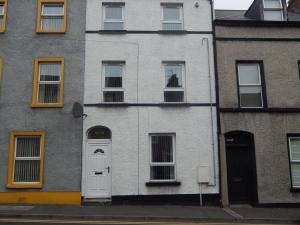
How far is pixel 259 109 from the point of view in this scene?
47.8 ft

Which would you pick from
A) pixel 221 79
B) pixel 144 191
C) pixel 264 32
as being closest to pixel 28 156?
pixel 144 191

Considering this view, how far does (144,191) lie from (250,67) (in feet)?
23.3

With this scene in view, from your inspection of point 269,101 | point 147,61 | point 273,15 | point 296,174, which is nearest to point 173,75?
point 147,61

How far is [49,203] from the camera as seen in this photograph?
13.4 m

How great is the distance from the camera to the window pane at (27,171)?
45.3 ft

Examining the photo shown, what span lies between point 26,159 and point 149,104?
5.48 m

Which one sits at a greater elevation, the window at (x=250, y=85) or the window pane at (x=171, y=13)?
the window pane at (x=171, y=13)

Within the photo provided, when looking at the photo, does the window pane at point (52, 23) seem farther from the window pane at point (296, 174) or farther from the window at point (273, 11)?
the window pane at point (296, 174)

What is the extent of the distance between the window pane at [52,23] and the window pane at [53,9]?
21cm

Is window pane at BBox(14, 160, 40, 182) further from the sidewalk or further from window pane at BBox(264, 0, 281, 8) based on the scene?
window pane at BBox(264, 0, 281, 8)

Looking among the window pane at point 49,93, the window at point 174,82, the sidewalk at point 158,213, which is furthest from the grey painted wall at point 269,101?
the window pane at point 49,93

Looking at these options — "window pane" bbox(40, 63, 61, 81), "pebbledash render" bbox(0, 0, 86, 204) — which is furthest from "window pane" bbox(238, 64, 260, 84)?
"window pane" bbox(40, 63, 61, 81)

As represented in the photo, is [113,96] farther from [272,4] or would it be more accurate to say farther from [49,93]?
[272,4]

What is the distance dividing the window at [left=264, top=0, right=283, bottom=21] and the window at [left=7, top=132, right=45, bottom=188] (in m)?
11.4
